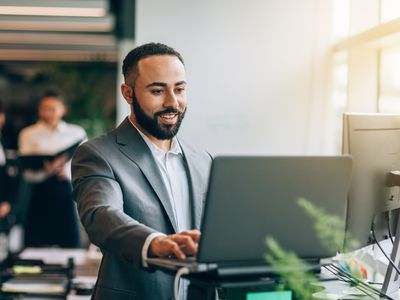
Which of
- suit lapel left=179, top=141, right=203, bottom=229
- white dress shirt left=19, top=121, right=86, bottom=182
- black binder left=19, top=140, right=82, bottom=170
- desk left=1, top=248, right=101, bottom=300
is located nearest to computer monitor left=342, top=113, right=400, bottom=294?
suit lapel left=179, top=141, right=203, bottom=229

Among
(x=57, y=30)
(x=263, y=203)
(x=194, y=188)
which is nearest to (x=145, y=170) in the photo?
(x=194, y=188)

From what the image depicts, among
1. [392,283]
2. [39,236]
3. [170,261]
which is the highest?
[170,261]

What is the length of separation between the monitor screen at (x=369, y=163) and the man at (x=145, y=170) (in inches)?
17.4

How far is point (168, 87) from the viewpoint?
84.6 inches

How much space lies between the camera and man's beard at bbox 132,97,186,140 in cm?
218

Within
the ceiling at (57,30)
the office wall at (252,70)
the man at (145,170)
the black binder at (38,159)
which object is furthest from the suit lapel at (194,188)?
the black binder at (38,159)

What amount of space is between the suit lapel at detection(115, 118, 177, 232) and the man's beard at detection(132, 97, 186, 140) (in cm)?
4

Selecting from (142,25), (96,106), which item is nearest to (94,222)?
(142,25)

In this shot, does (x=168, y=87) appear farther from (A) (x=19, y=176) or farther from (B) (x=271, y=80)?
(A) (x=19, y=176)

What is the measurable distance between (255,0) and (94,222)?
3012mm

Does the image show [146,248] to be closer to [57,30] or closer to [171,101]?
[171,101]

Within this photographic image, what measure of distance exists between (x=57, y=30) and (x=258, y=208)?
23.9 feet

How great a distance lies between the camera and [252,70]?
15.1 feet

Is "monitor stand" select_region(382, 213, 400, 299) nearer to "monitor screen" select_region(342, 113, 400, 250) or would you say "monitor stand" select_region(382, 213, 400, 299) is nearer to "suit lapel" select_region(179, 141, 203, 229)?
"monitor screen" select_region(342, 113, 400, 250)
